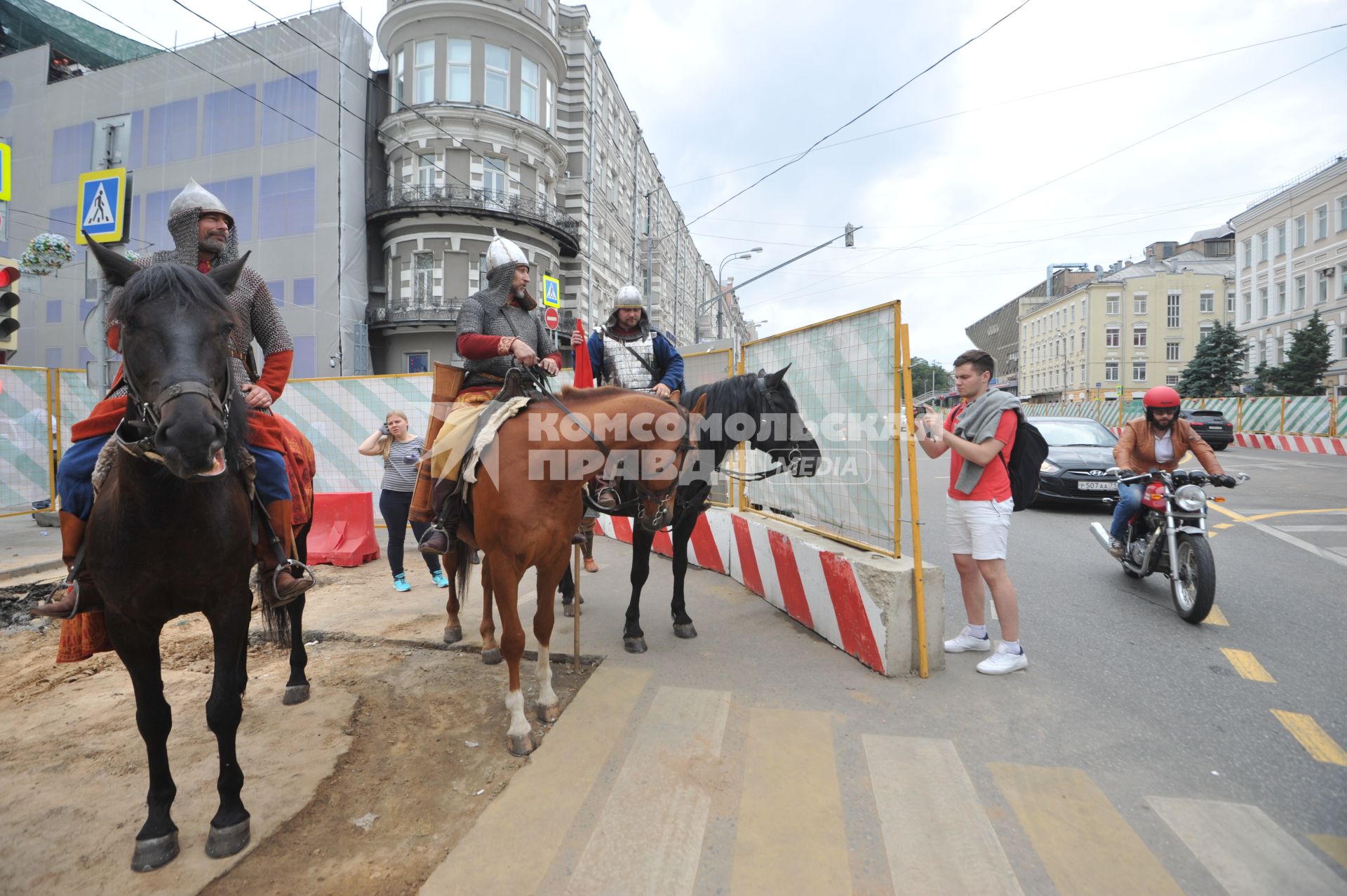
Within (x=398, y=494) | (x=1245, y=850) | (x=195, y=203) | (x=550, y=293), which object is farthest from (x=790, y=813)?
(x=550, y=293)

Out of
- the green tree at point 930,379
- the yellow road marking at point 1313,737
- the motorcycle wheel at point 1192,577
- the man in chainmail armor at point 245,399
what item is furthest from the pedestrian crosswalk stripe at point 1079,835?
the green tree at point 930,379

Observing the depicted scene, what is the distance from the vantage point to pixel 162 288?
2.00 m

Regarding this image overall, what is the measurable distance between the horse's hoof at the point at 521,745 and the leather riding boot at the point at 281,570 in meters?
1.26

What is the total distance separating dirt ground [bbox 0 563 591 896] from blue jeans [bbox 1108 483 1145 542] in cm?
545

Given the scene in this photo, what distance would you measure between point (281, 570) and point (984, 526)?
403cm

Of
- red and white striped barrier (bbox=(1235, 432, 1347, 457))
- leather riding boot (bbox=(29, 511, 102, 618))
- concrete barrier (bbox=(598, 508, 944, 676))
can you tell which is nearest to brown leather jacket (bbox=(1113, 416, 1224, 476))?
concrete barrier (bbox=(598, 508, 944, 676))

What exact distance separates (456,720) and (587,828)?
4.28ft

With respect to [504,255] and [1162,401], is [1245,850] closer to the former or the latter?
[1162,401]

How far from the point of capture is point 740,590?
19.4ft

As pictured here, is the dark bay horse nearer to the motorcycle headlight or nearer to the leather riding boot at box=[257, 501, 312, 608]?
the leather riding boot at box=[257, 501, 312, 608]

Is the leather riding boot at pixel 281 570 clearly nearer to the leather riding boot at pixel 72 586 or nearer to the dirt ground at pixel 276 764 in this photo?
the leather riding boot at pixel 72 586

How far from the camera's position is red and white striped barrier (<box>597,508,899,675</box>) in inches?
159

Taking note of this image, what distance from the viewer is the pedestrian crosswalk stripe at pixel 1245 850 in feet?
6.98

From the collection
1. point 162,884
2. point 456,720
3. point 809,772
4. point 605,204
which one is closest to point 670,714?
point 809,772
